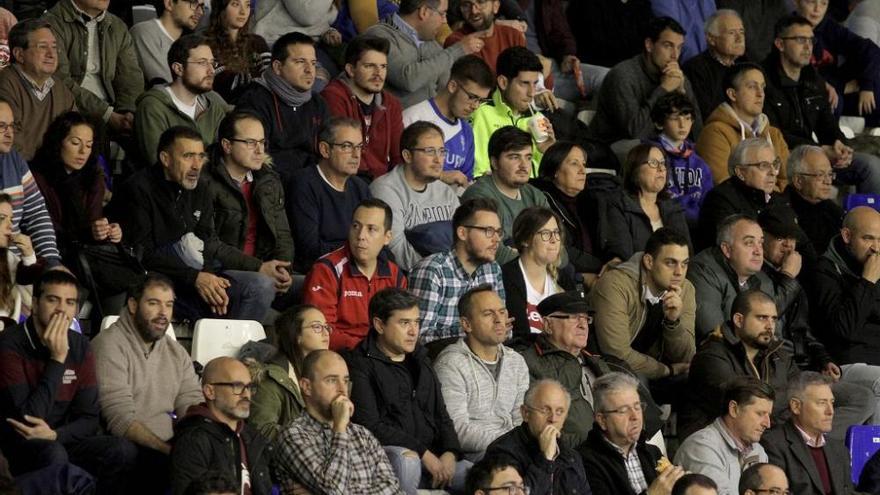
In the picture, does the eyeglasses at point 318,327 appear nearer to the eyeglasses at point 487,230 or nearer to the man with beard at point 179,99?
the eyeglasses at point 487,230

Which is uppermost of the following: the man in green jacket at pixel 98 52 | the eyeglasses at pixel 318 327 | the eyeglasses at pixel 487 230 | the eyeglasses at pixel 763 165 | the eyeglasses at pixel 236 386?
the man in green jacket at pixel 98 52

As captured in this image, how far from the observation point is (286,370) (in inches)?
309

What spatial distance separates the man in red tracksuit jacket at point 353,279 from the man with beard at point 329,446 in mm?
1023

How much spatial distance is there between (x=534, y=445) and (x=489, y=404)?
591mm

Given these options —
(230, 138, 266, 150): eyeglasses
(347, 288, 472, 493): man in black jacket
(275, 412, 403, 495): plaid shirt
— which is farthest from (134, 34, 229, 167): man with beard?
(275, 412, 403, 495): plaid shirt

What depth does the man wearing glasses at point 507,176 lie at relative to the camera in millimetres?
9477

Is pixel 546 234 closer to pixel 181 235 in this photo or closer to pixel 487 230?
pixel 487 230

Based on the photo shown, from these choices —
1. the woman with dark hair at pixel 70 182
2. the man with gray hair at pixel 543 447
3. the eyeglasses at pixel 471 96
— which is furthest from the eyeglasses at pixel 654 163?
the woman with dark hair at pixel 70 182

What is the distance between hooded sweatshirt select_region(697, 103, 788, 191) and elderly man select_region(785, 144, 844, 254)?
229mm

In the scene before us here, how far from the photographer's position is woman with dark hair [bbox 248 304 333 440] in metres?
7.68

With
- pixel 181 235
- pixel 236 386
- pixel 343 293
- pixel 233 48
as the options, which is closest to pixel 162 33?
pixel 233 48

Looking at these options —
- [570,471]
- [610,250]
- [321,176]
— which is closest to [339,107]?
[321,176]

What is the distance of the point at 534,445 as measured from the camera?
7.55 metres

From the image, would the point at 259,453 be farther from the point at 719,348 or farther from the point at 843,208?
the point at 843,208
